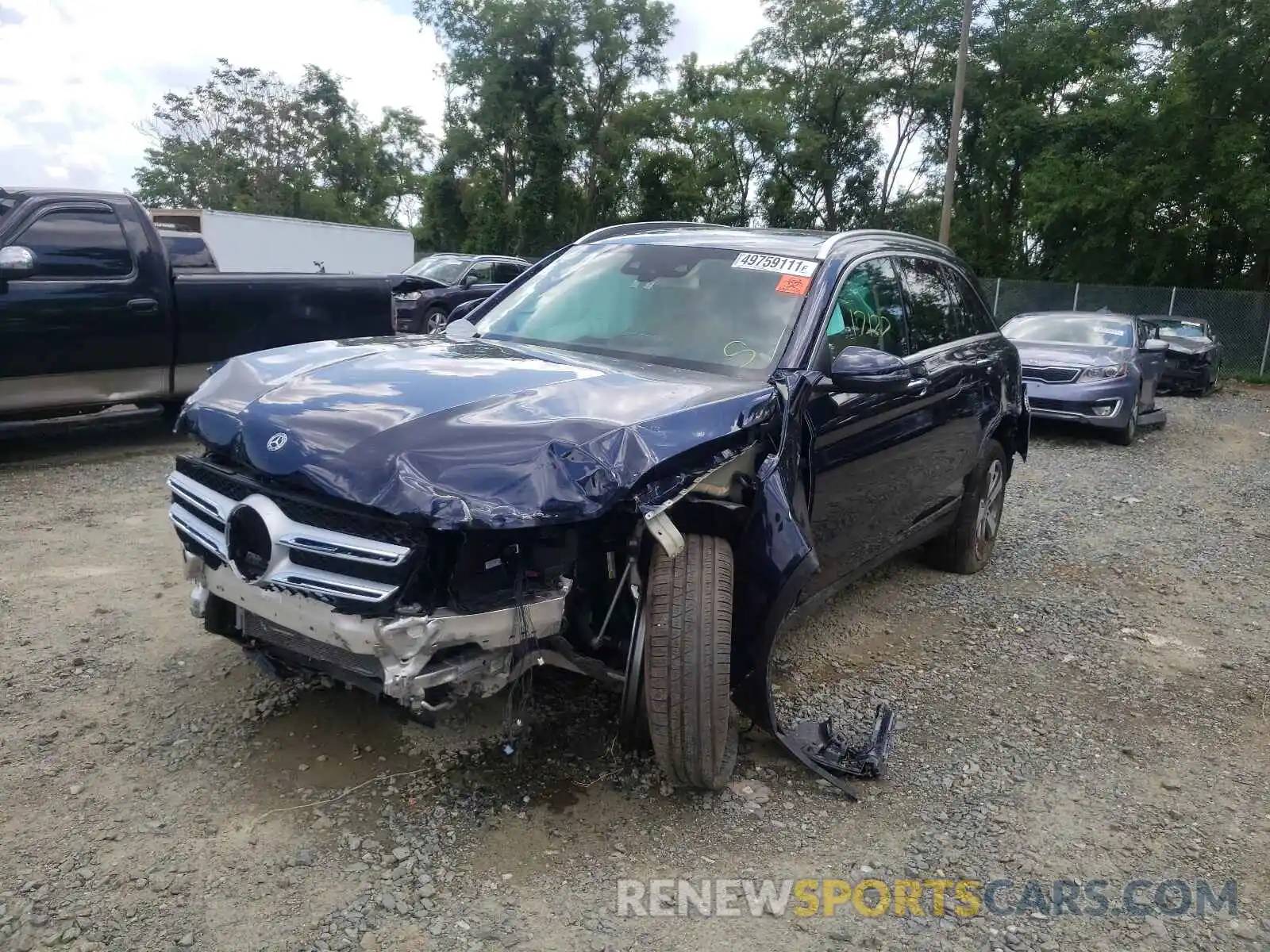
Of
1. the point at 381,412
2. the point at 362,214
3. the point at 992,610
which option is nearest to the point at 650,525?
the point at 381,412

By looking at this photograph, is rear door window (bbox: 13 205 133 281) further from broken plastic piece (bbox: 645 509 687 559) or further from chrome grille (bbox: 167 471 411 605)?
broken plastic piece (bbox: 645 509 687 559)

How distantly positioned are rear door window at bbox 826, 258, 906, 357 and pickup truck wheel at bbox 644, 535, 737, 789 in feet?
3.98

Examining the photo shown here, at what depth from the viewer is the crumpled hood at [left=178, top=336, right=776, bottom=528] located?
254cm

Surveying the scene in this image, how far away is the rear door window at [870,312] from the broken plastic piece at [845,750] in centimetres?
140

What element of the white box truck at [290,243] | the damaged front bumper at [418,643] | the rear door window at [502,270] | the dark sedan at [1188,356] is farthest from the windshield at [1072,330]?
the white box truck at [290,243]

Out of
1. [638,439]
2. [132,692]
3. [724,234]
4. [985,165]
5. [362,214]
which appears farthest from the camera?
[362,214]

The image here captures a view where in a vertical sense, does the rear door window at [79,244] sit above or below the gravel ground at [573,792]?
above

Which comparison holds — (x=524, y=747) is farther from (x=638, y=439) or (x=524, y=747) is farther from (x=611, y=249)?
(x=611, y=249)

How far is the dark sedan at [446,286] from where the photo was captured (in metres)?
15.6

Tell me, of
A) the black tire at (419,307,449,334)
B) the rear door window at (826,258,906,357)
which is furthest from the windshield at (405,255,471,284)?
the rear door window at (826,258,906,357)

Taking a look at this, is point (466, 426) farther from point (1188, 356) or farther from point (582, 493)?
point (1188, 356)

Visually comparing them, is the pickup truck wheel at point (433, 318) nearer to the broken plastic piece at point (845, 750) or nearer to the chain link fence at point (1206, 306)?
the broken plastic piece at point (845, 750)

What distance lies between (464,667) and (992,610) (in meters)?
3.44

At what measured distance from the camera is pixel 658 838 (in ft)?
9.52
